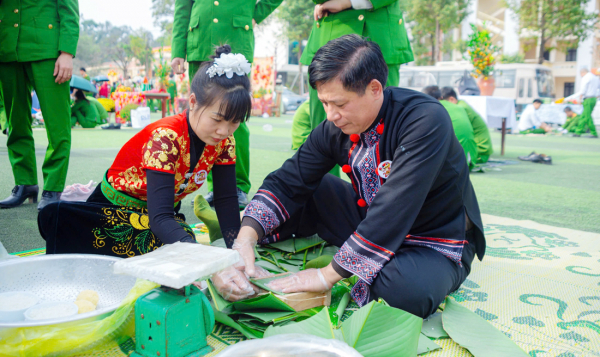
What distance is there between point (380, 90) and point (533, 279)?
3.24 ft

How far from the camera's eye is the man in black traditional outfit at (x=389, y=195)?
4.27 feet

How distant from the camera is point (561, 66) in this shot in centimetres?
2422

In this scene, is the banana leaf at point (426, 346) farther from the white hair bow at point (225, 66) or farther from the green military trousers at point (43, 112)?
the green military trousers at point (43, 112)

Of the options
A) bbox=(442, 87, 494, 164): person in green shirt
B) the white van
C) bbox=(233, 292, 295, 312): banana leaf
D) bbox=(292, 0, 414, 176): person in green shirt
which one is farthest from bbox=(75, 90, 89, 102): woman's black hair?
the white van

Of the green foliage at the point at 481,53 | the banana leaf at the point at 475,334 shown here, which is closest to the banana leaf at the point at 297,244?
the banana leaf at the point at 475,334

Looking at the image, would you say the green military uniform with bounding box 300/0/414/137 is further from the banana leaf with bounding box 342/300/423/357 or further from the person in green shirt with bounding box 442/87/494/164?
the person in green shirt with bounding box 442/87/494/164

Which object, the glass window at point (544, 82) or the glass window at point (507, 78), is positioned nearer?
the glass window at point (544, 82)

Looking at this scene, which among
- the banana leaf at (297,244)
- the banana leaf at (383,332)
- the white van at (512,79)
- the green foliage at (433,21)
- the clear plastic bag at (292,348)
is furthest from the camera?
the green foliage at (433,21)

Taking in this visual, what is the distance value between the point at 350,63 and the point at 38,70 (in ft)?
6.25

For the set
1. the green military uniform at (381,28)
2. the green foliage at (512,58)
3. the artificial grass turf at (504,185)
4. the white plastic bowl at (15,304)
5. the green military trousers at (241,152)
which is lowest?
the artificial grass turf at (504,185)

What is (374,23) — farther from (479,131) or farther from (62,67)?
(479,131)

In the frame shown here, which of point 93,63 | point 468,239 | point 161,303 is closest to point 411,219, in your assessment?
point 468,239

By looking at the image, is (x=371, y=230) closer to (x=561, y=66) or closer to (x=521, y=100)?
(x=521, y=100)

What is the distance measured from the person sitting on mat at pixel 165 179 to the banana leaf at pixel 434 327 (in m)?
0.74
